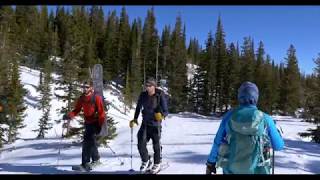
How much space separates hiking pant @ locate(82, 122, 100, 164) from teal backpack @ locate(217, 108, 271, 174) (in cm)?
522

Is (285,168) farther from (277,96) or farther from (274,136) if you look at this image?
(277,96)

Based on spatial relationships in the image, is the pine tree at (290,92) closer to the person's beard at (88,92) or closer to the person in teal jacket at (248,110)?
the person's beard at (88,92)

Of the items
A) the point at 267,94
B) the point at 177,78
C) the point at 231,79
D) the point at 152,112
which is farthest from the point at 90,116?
the point at 231,79

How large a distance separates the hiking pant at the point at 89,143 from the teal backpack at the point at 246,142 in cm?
522

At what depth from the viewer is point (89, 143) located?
9273 millimetres

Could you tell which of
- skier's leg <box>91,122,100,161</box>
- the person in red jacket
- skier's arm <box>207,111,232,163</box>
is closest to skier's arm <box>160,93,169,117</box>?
the person in red jacket

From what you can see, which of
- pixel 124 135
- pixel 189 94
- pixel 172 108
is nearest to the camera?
pixel 124 135

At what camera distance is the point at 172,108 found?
59.5 m

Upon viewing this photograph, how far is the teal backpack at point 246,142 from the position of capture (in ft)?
13.9

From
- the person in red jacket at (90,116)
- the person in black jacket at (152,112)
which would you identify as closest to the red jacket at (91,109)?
the person in red jacket at (90,116)

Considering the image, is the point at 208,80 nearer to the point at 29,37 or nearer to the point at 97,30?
the point at 97,30
